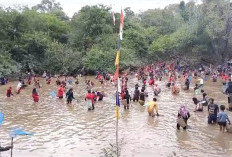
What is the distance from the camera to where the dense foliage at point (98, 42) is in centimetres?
3628

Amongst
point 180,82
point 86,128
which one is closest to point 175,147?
point 86,128

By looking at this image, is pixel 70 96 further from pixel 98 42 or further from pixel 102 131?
pixel 98 42

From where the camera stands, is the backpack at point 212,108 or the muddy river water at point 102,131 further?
the backpack at point 212,108

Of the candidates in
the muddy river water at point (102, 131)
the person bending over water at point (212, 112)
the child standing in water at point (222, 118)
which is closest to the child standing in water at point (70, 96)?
the muddy river water at point (102, 131)

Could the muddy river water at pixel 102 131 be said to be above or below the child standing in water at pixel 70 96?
below

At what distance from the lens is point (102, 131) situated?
552 inches

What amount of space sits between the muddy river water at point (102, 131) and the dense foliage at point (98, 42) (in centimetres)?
1593

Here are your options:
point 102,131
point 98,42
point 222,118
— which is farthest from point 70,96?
point 98,42

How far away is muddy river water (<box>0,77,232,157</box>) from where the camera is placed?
38.1 ft

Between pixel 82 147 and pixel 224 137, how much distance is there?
5262mm

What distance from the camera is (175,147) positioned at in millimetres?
12109

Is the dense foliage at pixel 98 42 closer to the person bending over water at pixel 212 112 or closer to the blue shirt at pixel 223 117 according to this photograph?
the person bending over water at pixel 212 112

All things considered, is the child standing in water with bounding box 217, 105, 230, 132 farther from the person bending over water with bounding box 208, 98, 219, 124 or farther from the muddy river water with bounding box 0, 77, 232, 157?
the person bending over water with bounding box 208, 98, 219, 124

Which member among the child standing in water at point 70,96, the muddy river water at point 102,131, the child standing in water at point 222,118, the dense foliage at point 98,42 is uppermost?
the dense foliage at point 98,42
